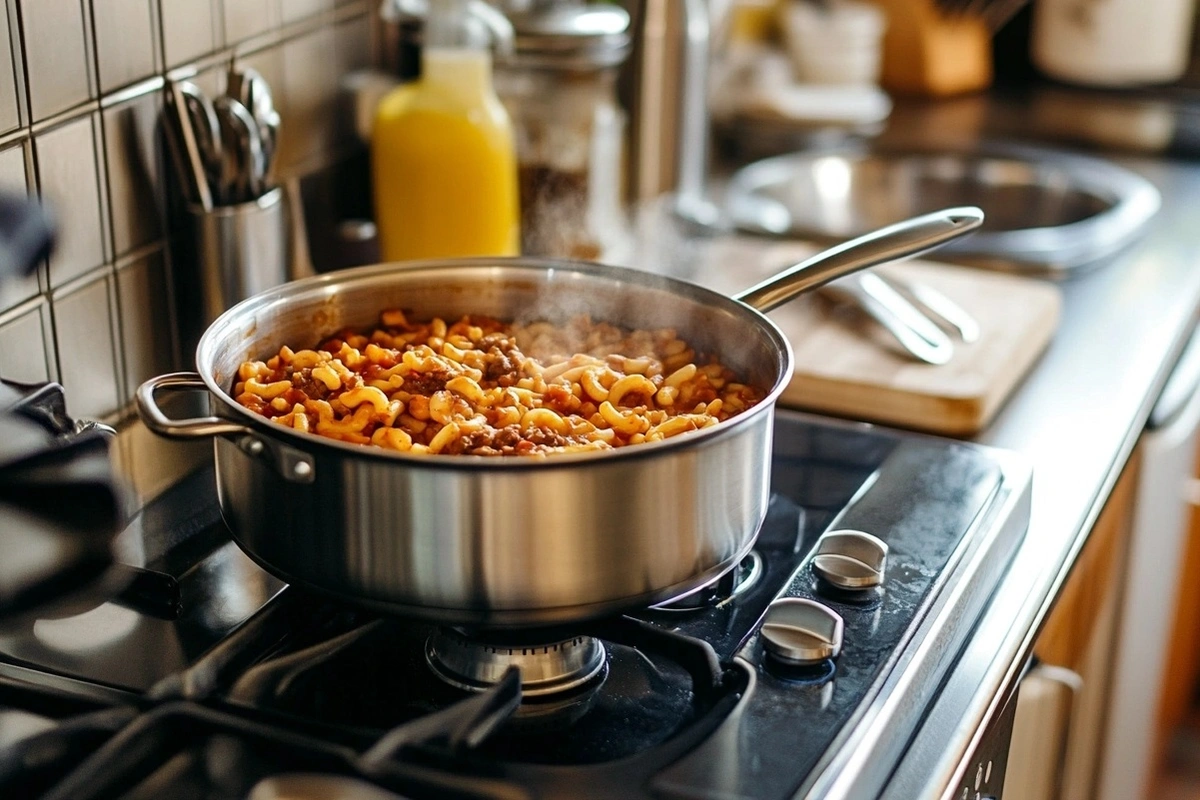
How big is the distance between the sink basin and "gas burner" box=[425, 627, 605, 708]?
3.38 ft

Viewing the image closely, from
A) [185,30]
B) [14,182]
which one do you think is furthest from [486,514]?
[185,30]

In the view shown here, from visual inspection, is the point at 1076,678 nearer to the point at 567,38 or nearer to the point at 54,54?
the point at 567,38

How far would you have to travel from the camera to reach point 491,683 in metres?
0.85

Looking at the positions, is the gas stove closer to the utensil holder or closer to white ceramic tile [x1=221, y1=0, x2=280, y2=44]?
the utensil holder

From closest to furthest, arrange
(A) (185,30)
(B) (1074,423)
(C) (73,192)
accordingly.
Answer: (C) (73,192) < (A) (185,30) < (B) (1074,423)

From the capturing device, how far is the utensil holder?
3.71ft

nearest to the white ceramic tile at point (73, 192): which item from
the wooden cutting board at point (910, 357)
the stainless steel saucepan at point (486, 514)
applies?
the stainless steel saucepan at point (486, 514)

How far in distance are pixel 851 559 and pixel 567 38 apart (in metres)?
0.70

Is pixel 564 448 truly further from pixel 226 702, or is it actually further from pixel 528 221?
pixel 528 221

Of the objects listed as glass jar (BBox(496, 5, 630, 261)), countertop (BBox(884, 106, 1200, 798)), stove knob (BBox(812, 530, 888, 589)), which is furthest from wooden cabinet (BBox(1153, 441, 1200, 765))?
stove knob (BBox(812, 530, 888, 589))

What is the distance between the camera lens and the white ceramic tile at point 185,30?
3.74 feet

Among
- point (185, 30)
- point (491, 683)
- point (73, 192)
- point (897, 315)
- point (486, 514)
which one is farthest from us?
point (897, 315)

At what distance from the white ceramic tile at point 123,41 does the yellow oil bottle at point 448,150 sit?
29 cm

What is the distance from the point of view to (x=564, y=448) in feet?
2.86
